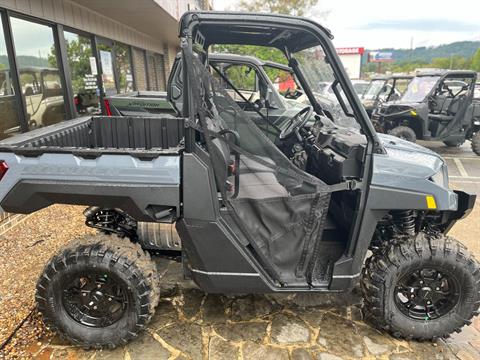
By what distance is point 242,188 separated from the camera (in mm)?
2469

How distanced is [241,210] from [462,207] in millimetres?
1624

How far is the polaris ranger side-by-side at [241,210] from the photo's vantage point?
2367 mm

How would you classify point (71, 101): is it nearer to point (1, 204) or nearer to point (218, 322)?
point (1, 204)

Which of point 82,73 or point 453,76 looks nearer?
point 82,73

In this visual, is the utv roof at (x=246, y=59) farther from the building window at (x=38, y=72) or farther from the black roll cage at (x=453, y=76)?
the black roll cage at (x=453, y=76)

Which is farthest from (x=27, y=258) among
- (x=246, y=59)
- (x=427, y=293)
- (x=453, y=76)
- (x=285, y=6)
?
(x=285, y=6)

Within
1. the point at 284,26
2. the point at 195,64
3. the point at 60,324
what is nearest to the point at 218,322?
the point at 60,324

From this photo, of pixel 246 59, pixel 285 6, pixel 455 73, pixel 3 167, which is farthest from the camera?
pixel 285 6

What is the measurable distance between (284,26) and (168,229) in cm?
171

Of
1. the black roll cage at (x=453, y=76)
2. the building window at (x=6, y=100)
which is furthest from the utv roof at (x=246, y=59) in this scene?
the black roll cage at (x=453, y=76)

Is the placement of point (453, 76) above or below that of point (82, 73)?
below

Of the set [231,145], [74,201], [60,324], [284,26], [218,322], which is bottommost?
[218,322]

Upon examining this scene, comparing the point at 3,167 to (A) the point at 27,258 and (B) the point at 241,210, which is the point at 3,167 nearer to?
(B) the point at 241,210

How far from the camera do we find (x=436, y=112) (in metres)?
9.52
